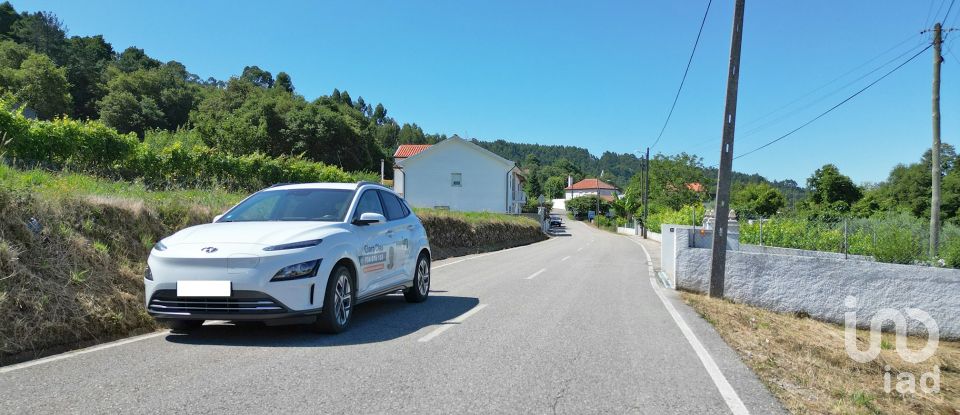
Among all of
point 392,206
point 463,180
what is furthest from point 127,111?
point 392,206

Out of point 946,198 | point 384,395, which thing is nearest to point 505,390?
point 384,395

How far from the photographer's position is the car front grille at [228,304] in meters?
5.34

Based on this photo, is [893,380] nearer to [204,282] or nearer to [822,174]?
[204,282]

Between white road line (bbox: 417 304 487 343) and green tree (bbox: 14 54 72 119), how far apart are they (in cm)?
5763

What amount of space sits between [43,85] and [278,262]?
61.4 m

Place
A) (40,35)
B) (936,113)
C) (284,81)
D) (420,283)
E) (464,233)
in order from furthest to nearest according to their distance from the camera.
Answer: (284,81) < (40,35) < (464,233) < (936,113) < (420,283)

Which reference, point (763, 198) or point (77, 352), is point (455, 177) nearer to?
point (763, 198)

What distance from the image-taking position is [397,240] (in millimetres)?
7883

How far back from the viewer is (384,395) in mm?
4098

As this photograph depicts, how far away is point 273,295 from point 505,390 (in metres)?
2.42

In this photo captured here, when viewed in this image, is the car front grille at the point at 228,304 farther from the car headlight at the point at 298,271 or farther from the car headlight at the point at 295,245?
the car headlight at the point at 295,245

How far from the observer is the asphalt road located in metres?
3.93

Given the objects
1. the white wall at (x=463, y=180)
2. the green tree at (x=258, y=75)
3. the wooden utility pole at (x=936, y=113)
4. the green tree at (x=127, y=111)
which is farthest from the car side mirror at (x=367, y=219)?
the green tree at (x=258, y=75)

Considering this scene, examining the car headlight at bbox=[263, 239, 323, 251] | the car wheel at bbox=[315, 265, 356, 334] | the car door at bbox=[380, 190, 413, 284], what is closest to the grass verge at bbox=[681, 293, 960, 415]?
the car wheel at bbox=[315, 265, 356, 334]
